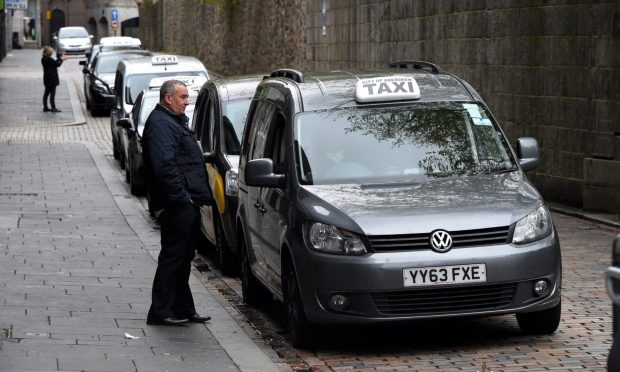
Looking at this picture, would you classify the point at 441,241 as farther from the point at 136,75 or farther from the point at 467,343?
the point at 136,75

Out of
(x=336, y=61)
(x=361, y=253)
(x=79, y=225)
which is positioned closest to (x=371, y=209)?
(x=361, y=253)

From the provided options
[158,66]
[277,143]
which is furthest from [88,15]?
[277,143]

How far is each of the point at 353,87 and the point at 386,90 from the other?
316 mm

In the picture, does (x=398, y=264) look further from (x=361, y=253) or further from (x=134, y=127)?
(x=134, y=127)

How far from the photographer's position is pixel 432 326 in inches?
385

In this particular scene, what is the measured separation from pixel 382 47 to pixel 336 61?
4.42 metres

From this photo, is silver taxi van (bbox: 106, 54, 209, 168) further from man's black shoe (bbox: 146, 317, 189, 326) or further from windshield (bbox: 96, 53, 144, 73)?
man's black shoe (bbox: 146, 317, 189, 326)

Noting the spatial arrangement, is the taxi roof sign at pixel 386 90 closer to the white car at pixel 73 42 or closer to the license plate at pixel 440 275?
the license plate at pixel 440 275

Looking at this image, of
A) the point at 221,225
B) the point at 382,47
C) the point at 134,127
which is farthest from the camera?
the point at 382,47

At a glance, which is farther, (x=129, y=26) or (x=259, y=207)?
(x=129, y=26)

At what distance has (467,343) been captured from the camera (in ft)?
29.9

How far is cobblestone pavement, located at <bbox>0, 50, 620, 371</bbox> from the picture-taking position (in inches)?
332

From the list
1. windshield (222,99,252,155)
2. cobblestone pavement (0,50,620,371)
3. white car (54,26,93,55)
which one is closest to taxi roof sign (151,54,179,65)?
windshield (222,99,252,155)

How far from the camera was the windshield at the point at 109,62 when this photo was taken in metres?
37.5
